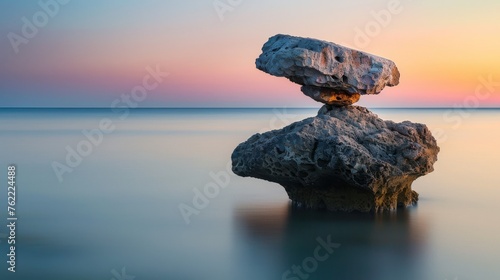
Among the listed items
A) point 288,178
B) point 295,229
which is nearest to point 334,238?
point 295,229

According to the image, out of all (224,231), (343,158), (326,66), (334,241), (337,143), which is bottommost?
(334,241)

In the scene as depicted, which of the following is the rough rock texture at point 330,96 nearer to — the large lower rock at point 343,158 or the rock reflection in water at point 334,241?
the large lower rock at point 343,158

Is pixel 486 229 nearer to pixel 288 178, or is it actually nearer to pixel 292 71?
pixel 288 178

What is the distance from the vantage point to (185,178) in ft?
60.1

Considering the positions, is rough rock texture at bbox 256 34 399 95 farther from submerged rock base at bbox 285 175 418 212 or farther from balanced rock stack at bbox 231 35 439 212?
submerged rock base at bbox 285 175 418 212

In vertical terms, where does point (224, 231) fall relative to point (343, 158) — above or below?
below

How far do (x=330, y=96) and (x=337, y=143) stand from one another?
1505 millimetres

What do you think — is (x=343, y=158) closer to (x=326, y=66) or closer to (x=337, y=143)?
(x=337, y=143)

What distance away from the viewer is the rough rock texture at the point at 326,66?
41.0ft

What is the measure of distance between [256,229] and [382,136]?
2712mm

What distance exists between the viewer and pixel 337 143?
1205 centimetres

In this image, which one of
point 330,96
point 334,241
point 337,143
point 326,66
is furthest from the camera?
point 330,96

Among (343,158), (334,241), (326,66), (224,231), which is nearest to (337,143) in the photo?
(343,158)

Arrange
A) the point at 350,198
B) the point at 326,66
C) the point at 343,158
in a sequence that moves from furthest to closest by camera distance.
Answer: the point at 350,198
the point at 326,66
the point at 343,158
